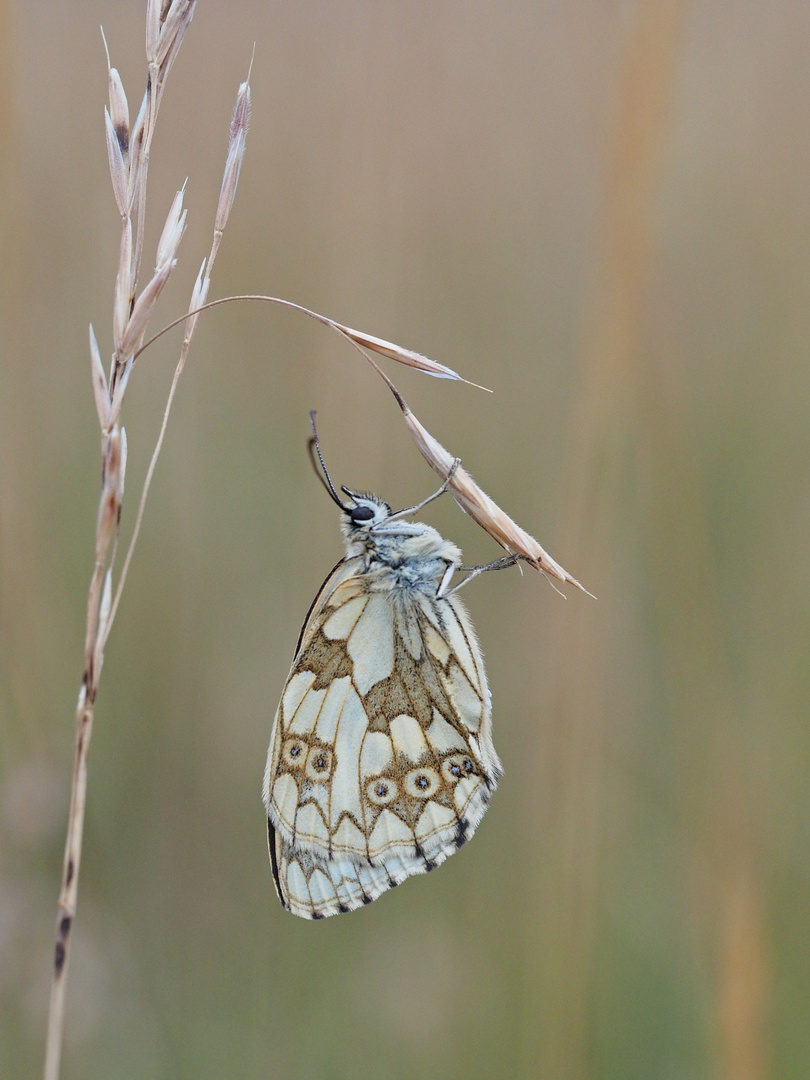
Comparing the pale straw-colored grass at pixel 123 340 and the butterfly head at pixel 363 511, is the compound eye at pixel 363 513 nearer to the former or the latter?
the butterfly head at pixel 363 511

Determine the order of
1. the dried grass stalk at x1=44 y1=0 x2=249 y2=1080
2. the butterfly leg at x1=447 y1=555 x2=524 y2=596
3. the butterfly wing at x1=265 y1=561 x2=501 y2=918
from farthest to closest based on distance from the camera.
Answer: the butterfly leg at x1=447 y1=555 x2=524 y2=596 < the butterfly wing at x1=265 y1=561 x2=501 y2=918 < the dried grass stalk at x1=44 y1=0 x2=249 y2=1080

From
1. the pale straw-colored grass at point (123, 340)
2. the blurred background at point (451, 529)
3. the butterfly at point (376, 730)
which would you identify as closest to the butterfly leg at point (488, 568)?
the butterfly at point (376, 730)

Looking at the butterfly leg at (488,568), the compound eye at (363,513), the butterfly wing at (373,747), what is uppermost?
the compound eye at (363,513)

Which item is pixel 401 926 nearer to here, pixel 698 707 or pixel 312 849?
pixel 312 849

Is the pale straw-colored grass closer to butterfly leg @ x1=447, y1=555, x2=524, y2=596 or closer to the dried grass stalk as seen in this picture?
the dried grass stalk

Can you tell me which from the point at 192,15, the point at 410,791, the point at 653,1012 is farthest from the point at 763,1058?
the point at 192,15

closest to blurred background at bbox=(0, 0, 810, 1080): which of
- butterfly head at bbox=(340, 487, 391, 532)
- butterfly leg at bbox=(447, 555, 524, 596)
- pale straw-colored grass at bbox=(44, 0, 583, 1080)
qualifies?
butterfly leg at bbox=(447, 555, 524, 596)
